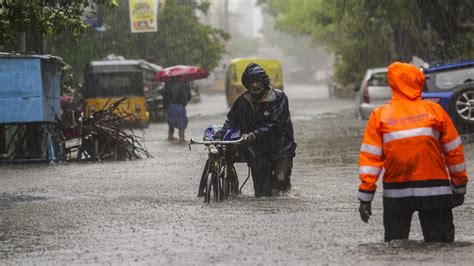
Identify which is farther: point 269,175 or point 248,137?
point 269,175

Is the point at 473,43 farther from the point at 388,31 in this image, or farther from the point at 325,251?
the point at 325,251

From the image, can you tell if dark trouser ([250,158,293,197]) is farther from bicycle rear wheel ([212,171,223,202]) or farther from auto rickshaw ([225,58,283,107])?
auto rickshaw ([225,58,283,107])

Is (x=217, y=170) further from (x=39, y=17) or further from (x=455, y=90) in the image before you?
(x=455, y=90)

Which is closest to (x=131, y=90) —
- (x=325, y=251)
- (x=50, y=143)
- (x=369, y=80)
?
(x=369, y=80)

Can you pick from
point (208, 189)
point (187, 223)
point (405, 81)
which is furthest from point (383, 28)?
point (405, 81)

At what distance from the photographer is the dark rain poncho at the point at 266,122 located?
12.5m

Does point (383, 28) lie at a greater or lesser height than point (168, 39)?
greater

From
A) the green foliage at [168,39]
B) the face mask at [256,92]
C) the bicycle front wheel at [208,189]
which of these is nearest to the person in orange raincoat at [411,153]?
the bicycle front wheel at [208,189]

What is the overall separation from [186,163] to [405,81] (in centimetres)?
1192

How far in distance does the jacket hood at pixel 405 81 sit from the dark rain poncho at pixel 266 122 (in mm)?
4779

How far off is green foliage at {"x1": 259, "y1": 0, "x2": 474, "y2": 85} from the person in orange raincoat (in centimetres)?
2214

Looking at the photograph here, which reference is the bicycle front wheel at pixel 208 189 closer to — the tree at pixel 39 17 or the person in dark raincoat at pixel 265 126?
the person in dark raincoat at pixel 265 126

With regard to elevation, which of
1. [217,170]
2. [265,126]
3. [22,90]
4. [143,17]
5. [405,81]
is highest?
[405,81]

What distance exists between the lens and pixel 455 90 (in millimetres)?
19828
